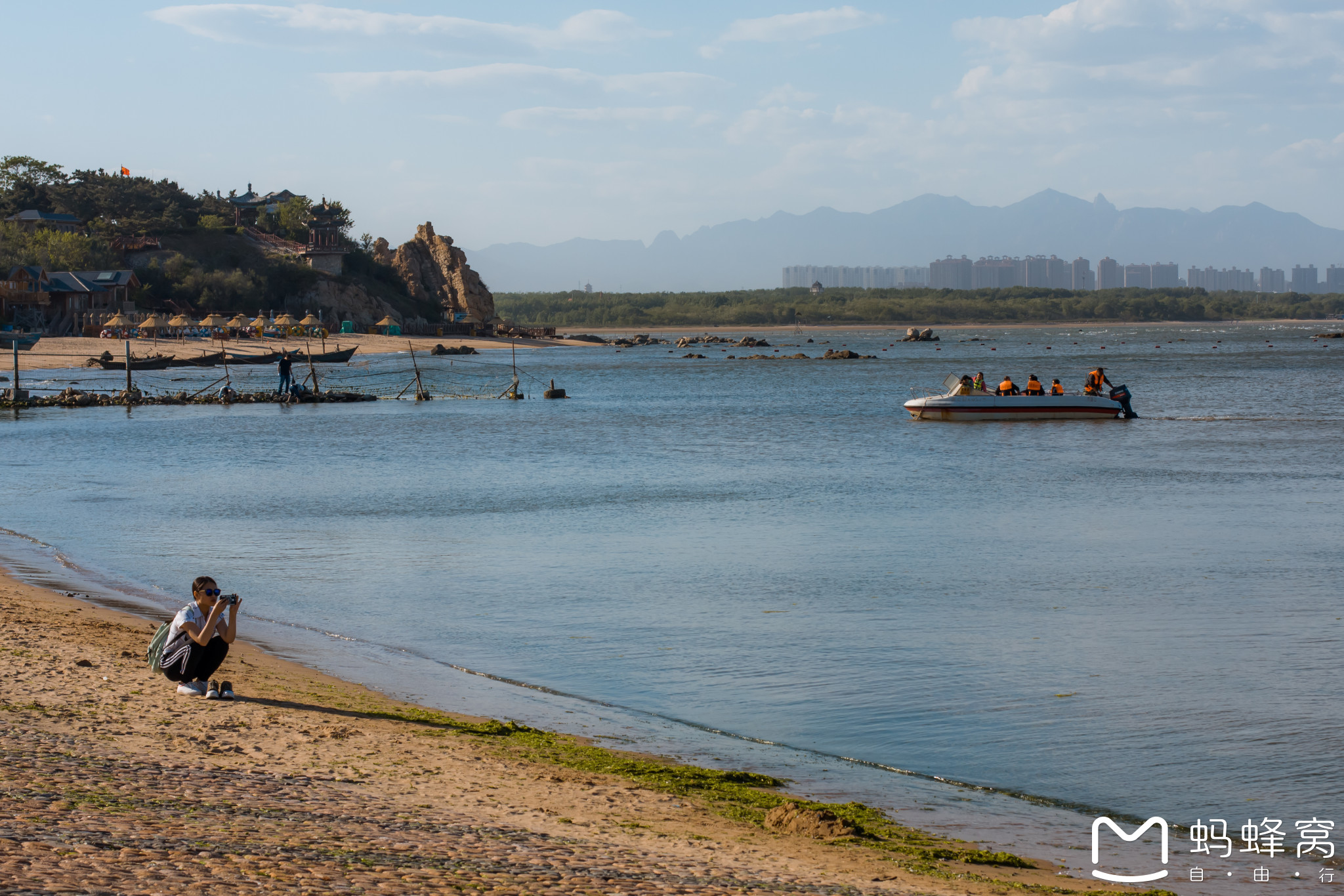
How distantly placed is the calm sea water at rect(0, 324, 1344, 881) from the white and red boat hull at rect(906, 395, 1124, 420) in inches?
84.4

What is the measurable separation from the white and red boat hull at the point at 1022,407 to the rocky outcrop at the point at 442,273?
110980 millimetres

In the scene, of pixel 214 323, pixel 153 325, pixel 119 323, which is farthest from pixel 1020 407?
pixel 214 323

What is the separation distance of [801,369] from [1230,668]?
86100 millimetres

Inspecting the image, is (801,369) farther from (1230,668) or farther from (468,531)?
(1230,668)

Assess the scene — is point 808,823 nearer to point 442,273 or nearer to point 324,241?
point 324,241

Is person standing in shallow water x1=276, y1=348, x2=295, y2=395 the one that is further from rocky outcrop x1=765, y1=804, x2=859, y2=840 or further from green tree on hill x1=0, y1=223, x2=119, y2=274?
green tree on hill x1=0, y1=223, x2=119, y2=274

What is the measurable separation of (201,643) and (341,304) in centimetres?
12485

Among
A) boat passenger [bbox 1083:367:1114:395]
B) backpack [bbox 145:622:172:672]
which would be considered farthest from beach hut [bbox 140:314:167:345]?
backpack [bbox 145:622:172:672]

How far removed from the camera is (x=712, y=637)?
12.9 meters

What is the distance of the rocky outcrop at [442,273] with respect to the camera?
486 ft

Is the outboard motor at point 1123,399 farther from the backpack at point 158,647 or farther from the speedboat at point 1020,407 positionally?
the backpack at point 158,647

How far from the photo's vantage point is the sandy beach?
5633mm

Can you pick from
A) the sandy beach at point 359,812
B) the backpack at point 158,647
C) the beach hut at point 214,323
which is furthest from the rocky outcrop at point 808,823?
the beach hut at point 214,323

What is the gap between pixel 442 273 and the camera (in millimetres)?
152625
